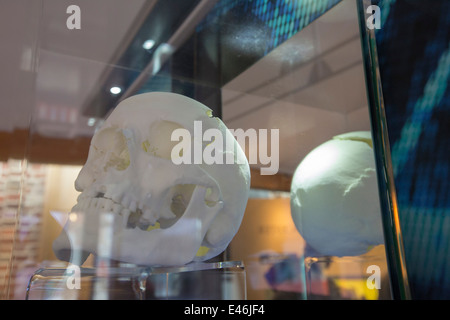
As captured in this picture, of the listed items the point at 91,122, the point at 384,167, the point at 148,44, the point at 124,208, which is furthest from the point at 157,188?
the point at 384,167

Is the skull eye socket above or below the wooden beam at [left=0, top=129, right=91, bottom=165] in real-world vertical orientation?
above

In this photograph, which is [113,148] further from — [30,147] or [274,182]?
[274,182]

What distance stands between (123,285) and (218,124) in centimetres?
39

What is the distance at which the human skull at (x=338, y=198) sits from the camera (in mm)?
705

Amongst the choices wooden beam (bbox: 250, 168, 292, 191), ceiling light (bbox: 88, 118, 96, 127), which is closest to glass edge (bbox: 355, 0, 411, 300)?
wooden beam (bbox: 250, 168, 292, 191)

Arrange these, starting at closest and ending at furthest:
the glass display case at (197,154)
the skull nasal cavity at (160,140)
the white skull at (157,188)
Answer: the glass display case at (197,154)
the white skull at (157,188)
the skull nasal cavity at (160,140)

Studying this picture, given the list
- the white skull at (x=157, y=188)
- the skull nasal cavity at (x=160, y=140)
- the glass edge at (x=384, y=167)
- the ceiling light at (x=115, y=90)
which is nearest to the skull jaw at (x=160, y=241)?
the white skull at (x=157, y=188)

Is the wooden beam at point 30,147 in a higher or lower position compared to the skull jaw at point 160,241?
higher

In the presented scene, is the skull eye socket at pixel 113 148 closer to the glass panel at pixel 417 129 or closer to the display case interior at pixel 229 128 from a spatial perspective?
the display case interior at pixel 229 128

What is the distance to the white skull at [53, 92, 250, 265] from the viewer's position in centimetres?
72

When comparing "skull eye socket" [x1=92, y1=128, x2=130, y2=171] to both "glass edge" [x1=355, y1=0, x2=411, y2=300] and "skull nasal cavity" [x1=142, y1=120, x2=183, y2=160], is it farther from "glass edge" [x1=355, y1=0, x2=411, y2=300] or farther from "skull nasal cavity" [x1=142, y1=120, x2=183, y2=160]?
"glass edge" [x1=355, y1=0, x2=411, y2=300]

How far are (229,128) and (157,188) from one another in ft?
0.65

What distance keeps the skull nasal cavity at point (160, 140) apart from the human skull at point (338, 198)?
0.30 m

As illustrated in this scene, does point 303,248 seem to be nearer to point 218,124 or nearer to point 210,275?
point 210,275
